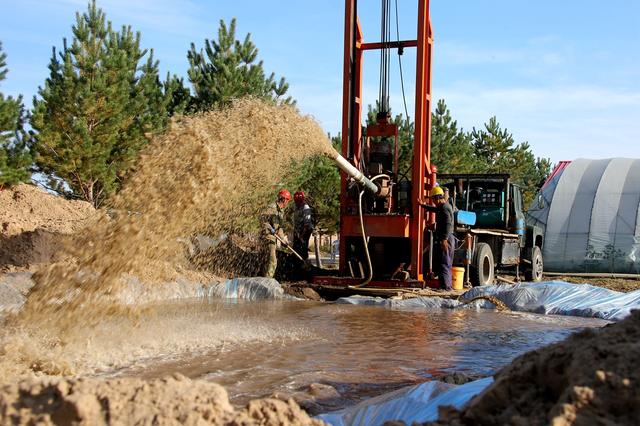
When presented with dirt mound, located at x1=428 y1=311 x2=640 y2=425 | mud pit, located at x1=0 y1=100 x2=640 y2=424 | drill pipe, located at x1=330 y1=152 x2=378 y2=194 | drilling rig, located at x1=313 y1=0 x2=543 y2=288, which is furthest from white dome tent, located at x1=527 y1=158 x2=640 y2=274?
dirt mound, located at x1=428 y1=311 x2=640 y2=425

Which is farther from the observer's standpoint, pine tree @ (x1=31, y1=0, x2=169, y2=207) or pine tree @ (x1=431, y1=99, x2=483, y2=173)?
pine tree @ (x1=431, y1=99, x2=483, y2=173)

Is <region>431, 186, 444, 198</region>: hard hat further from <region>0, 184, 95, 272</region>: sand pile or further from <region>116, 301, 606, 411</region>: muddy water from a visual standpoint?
<region>0, 184, 95, 272</region>: sand pile

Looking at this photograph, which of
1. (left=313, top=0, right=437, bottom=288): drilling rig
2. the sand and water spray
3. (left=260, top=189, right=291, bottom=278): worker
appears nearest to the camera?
the sand and water spray

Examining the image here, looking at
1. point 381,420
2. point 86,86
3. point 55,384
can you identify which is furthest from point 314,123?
point 86,86

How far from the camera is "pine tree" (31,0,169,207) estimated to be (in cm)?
1427

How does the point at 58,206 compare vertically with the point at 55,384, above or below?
above

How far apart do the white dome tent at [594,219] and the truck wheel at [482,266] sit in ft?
25.5

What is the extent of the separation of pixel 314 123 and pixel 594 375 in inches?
242

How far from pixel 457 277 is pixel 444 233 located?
928 millimetres

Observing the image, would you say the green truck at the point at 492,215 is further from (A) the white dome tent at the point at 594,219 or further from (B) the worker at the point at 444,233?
(A) the white dome tent at the point at 594,219

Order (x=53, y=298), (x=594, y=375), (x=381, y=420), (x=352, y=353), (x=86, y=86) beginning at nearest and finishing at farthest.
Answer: (x=594, y=375) → (x=381, y=420) → (x=53, y=298) → (x=352, y=353) → (x=86, y=86)

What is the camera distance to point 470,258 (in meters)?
11.6

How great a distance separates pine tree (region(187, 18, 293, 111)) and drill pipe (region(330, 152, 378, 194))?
7659 millimetres

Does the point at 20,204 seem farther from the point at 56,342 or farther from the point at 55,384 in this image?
the point at 55,384
